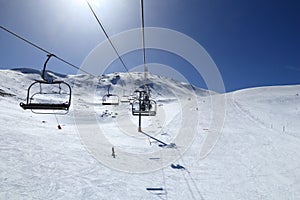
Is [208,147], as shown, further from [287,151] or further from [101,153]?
[101,153]

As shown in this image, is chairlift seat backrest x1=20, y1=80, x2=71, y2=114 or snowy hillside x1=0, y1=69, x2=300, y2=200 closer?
chairlift seat backrest x1=20, y1=80, x2=71, y2=114

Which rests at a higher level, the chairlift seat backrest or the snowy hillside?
the chairlift seat backrest

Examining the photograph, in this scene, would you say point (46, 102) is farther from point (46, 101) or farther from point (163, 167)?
point (163, 167)

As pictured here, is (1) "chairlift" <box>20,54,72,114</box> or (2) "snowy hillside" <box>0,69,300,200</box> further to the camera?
(2) "snowy hillside" <box>0,69,300,200</box>

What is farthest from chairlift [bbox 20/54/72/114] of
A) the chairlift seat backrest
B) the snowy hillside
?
the snowy hillside

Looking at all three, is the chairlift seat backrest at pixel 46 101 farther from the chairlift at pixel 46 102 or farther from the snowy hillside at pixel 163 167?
the snowy hillside at pixel 163 167

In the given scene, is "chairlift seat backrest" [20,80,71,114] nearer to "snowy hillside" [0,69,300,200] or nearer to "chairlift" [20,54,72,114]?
"chairlift" [20,54,72,114]

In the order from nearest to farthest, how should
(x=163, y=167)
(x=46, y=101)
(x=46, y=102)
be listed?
1. (x=163, y=167)
2. (x=46, y=102)
3. (x=46, y=101)

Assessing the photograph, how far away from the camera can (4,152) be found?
46.3 ft

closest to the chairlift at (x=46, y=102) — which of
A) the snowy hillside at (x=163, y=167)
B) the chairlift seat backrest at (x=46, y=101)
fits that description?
the chairlift seat backrest at (x=46, y=101)

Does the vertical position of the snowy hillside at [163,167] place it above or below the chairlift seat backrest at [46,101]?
below

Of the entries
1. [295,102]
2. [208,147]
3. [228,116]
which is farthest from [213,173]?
[295,102]

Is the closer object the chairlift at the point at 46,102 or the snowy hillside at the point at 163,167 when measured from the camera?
the chairlift at the point at 46,102

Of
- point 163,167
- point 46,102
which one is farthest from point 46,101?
point 163,167
